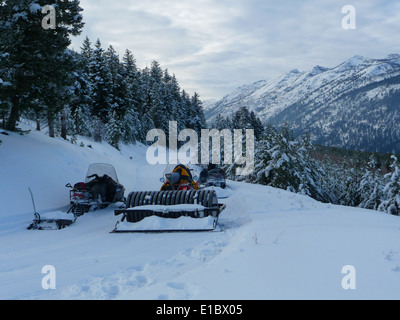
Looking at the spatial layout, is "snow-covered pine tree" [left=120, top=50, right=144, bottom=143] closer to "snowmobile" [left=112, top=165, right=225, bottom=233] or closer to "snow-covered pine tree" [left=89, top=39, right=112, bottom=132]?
"snow-covered pine tree" [left=89, top=39, right=112, bottom=132]

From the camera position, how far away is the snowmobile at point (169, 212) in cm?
789

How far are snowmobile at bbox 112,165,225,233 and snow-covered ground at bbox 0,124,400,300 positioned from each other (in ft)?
1.31

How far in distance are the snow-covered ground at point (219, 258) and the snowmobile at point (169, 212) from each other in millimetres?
400

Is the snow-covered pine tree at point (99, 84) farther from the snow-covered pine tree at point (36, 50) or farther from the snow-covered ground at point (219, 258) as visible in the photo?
the snow-covered ground at point (219, 258)

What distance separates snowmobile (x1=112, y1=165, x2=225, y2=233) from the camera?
7895 mm

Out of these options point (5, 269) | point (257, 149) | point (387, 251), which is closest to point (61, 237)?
point (5, 269)

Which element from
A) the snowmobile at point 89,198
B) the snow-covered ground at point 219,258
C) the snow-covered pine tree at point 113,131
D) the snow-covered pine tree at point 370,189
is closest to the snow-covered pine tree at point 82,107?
the snow-covered pine tree at point 113,131

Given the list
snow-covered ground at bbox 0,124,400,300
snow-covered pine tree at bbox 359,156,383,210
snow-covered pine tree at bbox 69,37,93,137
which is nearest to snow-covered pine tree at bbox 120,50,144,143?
snow-covered pine tree at bbox 69,37,93,137

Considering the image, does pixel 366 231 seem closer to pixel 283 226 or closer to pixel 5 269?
pixel 283 226

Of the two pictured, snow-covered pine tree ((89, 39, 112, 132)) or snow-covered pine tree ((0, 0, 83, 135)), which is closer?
snow-covered pine tree ((0, 0, 83, 135))

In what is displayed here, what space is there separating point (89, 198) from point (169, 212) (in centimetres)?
392

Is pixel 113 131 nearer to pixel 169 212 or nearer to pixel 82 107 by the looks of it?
pixel 82 107

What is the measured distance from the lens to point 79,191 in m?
10.8
